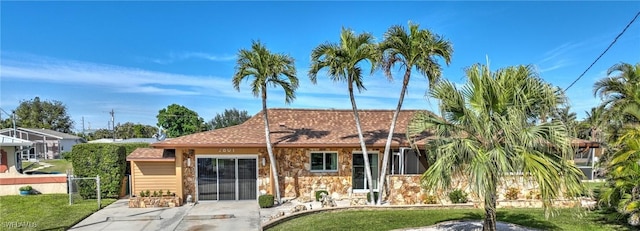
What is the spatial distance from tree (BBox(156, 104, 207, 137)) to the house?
1831 inches

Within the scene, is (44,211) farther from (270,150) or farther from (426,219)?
(426,219)

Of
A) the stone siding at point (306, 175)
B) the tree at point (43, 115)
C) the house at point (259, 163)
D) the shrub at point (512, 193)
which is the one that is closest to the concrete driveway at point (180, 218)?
the house at point (259, 163)

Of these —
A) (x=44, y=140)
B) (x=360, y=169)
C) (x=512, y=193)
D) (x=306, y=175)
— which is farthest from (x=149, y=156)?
(x=44, y=140)

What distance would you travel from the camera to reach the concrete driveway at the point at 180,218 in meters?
10.9

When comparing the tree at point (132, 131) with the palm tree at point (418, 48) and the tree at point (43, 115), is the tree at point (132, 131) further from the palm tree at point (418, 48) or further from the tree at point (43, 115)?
the palm tree at point (418, 48)

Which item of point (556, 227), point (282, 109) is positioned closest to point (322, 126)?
point (282, 109)

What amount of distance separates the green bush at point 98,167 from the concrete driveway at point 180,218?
1738 millimetres

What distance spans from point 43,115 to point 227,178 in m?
68.9

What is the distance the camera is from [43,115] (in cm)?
6531

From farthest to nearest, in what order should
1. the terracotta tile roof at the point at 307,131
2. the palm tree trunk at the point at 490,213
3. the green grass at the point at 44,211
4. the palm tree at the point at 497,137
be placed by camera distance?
the terracotta tile roof at the point at 307,131 → the green grass at the point at 44,211 → the palm tree trunk at the point at 490,213 → the palm tree at the point at 497,137

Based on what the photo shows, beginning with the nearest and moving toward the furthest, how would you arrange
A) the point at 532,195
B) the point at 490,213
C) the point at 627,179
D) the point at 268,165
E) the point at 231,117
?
the point at 490,213, the point at 627,179, the point at 532,195, the point at 268,165, the point at 231,117

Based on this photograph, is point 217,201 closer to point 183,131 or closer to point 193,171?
point 193,171

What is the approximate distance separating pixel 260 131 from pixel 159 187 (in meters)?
4.99

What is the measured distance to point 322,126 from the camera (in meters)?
17.4
